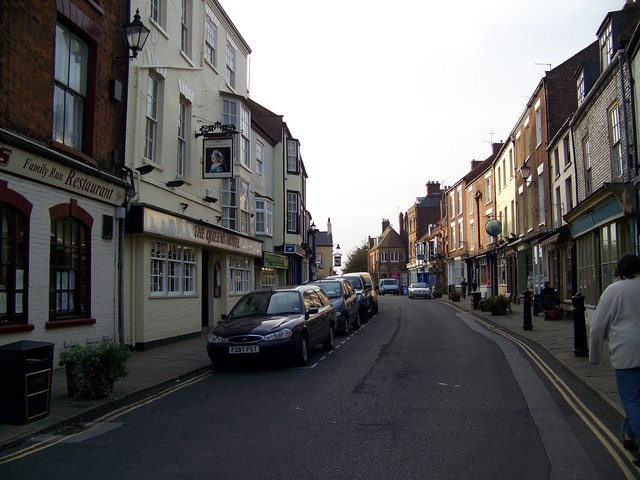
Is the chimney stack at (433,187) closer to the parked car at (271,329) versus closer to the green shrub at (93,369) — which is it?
the parked car at (271,329)

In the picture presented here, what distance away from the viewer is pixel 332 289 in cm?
1814

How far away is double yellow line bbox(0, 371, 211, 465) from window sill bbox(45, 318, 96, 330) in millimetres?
2817

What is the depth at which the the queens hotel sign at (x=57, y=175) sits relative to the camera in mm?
9312

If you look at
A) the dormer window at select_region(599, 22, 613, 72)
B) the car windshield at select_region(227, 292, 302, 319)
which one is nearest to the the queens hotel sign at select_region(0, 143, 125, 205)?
the car windshield at select_region(227, 292, 302, 319)

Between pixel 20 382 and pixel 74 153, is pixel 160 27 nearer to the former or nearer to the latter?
pixel 74 153

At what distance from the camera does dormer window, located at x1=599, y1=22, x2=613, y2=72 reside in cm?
1540

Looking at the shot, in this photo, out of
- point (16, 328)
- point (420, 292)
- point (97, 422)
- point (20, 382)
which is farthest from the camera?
point (420, 292)

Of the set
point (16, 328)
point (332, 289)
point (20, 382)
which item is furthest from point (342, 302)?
point (20, 382)

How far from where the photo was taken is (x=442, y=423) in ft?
21.6

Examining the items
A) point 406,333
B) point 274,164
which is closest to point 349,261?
point 274,164

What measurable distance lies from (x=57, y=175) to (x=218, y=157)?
7143 millimetres

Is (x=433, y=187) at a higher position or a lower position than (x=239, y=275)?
higher

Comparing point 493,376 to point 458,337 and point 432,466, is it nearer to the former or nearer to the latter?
point 432,466

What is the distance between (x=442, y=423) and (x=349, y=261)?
9415 cm
